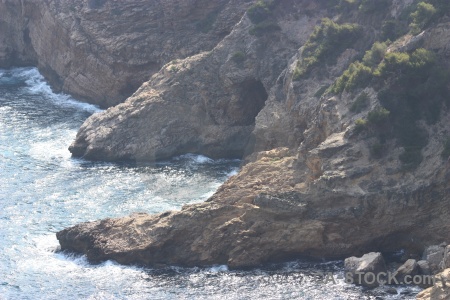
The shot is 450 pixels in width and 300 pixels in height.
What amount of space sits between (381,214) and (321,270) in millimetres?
5241

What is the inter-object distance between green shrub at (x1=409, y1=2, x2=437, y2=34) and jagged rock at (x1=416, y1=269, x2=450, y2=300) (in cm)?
2284

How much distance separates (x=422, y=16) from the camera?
7044 centimetres

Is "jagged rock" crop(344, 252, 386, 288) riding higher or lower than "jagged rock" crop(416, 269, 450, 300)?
lower

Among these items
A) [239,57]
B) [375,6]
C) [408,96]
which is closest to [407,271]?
[408,96]

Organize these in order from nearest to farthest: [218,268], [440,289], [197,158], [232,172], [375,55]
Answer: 1. [440,289]
2. [218,268]
3. [375,55]
4. [232,172]
5. [197,158]

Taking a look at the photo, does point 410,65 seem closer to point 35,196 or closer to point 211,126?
point 211,126

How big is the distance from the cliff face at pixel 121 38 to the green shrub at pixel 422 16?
2724cm

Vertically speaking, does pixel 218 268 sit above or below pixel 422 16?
below

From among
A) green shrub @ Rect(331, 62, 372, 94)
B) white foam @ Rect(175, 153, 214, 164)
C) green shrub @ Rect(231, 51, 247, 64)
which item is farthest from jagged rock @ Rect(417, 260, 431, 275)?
green shrub @ Rect(231, 51, 247, 64)

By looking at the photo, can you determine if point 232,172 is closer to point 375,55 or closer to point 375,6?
point 375,55

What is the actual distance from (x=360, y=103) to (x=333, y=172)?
637 cm

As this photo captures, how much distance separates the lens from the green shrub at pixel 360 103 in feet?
222

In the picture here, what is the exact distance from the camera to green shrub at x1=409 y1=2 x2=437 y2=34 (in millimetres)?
69625

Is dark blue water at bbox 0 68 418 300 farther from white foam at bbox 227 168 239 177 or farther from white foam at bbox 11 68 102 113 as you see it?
white foam at bbox 11 68 102 113
